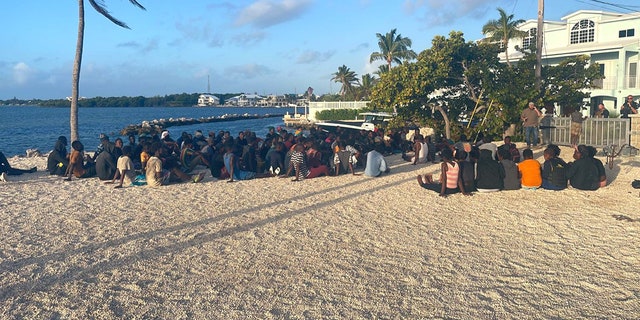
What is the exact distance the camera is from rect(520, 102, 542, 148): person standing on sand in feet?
54.2

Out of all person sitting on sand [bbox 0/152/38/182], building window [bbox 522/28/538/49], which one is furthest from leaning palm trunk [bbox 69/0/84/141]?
building window [bbox 522/28/538/49]

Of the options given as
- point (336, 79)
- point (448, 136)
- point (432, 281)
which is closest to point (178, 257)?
point (432, 281)

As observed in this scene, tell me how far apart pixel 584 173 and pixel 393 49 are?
50078mm

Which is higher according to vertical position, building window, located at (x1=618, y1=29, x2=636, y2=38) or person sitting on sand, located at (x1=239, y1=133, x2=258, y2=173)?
building window, located at (x1=618, y1=29, x2=636, y2=38)

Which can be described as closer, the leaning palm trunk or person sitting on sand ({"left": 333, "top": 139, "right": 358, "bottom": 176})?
person sitting on sand ({"left": 333, "top": 139, "right": 358, "bottom": 176})

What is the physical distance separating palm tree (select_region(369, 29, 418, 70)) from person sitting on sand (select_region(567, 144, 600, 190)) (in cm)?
4924

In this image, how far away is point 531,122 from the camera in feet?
54.8

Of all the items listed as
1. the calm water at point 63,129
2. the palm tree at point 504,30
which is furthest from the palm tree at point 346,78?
the palm tree at point 504,30

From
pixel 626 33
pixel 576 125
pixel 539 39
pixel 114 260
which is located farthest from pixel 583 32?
pixel 114 260

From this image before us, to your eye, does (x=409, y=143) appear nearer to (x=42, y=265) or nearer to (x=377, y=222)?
(x=377, y=222)

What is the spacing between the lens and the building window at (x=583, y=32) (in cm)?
3181

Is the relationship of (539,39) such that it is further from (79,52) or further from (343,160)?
(79,52)

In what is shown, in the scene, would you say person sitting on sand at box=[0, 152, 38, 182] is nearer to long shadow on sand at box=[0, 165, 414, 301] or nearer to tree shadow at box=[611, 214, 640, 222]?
long shadow on sand at box=[0, 165, 414, 301]

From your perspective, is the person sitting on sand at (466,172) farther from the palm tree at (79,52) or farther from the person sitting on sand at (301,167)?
the palm tree at (79,52)
